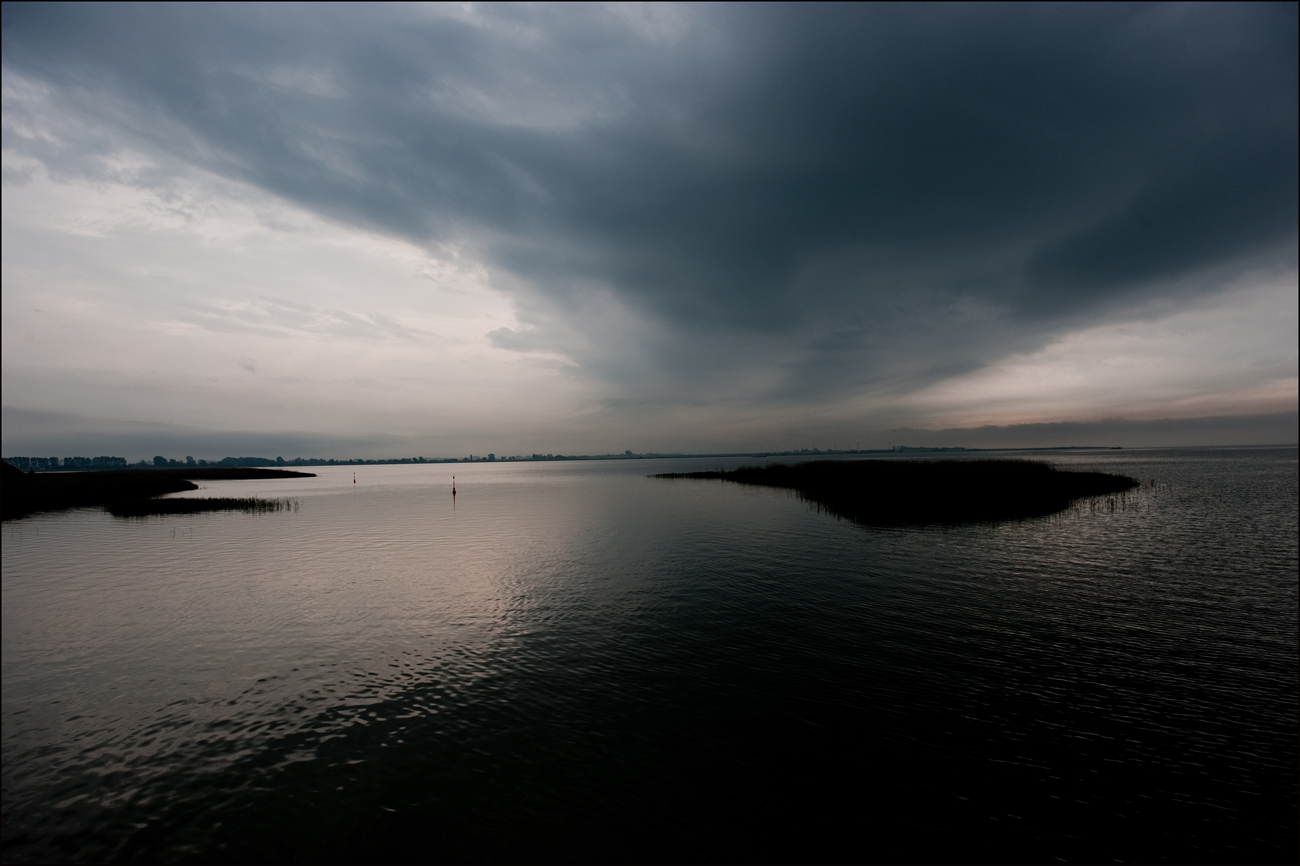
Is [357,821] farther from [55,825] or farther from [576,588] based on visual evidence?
[576,588]

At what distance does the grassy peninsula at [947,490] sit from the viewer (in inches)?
1791

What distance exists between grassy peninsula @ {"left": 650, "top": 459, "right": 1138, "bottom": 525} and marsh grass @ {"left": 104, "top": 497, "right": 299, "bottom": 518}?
214 ft

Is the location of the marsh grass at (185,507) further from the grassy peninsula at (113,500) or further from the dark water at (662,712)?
the dark water at (662,712)

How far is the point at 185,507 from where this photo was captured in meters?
60.3

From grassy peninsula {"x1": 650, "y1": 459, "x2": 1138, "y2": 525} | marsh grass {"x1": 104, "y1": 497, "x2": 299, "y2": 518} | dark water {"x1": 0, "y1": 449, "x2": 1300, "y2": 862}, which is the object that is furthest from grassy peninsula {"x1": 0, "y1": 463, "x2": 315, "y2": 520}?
grassy peninsula {"x1": 650, "y1": 459, "x2": 1138, "y2": 525}

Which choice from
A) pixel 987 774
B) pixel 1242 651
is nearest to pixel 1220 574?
pixel 1242 651

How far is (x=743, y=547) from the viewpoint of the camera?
110 ft

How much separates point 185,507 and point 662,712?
73175mm

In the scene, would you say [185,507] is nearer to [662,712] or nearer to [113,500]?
[113,500]

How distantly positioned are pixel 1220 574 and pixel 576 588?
102 ft

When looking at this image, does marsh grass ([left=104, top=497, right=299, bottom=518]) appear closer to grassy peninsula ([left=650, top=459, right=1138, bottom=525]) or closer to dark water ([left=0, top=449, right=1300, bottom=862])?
dark water ([left=0, top=449, right=1300, bottom=862])

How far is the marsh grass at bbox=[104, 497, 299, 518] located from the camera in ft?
181

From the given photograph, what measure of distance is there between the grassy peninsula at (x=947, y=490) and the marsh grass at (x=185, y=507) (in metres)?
65.1

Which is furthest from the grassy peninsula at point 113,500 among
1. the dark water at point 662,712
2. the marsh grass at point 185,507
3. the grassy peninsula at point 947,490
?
the grassy peninsula at point 947,490
